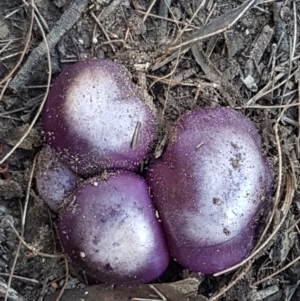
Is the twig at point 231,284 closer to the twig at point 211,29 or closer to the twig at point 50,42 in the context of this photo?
the twig at point 211,29

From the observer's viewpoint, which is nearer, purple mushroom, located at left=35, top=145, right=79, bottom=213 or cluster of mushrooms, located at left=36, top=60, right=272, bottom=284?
cluster of mushrooms, located at left=36, top=60, right=272, bottom=284

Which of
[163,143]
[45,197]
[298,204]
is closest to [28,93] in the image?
[45,197]

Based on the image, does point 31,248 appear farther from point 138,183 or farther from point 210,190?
point 210,190

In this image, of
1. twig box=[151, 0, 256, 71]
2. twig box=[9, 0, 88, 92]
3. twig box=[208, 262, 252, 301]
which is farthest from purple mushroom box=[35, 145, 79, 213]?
twig box=[208, 262, 252, 301]

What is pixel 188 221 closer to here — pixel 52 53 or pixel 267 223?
pixel 267 223

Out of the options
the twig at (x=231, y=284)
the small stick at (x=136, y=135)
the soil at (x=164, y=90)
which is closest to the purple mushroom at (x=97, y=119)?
the small stick at (x=136, y=135)

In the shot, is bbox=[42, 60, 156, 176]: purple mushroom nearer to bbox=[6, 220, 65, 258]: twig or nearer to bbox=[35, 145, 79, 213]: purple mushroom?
bbox=[35, 145, 79, 213]: purple mushroom

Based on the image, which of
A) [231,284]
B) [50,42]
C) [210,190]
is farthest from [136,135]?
[231,284]
